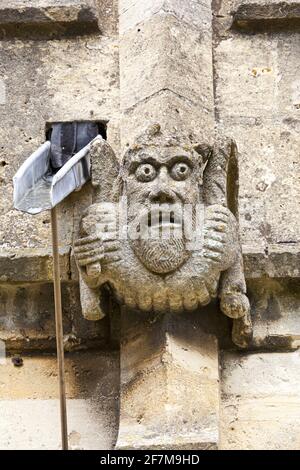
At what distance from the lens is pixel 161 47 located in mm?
7461

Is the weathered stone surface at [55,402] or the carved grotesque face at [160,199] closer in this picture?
the carved grotesque face at [160,199]

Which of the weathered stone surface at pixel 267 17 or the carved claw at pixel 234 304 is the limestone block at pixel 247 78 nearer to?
the weathered stone surface at pixel 267 17

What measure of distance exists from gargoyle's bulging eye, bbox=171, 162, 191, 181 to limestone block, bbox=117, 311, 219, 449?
0.46 m

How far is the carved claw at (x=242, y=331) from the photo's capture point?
22.8 ft

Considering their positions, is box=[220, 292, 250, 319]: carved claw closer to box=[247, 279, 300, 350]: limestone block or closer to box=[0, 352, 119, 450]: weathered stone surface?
box=[247, 279, 300, 350]: limestone block

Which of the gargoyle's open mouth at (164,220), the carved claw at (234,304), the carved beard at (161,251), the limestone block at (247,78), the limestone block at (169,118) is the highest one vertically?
the limestone block at (247,78)

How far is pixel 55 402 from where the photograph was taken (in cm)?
700

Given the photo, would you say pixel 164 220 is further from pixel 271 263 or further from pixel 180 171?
pixel 271 263

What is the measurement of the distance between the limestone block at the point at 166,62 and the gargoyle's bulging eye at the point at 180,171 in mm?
620

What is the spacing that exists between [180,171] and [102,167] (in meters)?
0.29

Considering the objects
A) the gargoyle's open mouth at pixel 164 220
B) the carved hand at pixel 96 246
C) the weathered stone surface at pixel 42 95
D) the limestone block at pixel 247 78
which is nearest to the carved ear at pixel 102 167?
the carved hand at pixel 96 246

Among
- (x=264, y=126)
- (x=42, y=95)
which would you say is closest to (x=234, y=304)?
(x=264, y=126)

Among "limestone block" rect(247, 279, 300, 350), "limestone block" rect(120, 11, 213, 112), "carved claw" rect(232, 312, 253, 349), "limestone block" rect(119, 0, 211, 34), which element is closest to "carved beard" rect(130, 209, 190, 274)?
"carved claw" rect(232, 312, 253, 349)

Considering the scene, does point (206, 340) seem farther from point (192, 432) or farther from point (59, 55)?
point (59, 55)
